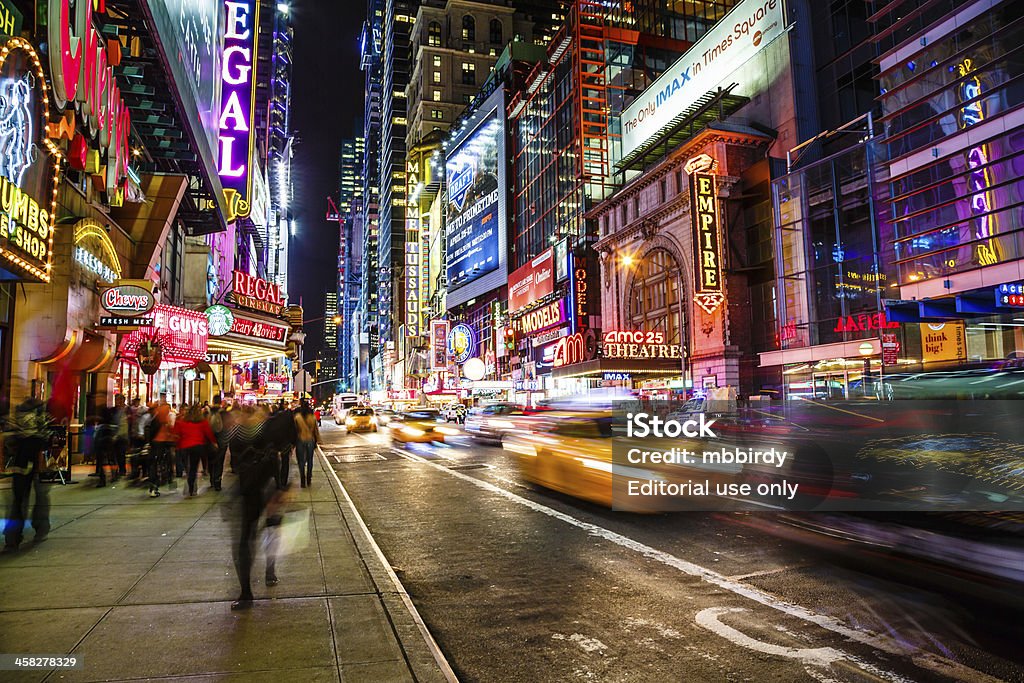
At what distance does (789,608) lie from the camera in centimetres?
602

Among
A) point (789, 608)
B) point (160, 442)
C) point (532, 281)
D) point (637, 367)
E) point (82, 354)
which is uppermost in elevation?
point (532, 281)

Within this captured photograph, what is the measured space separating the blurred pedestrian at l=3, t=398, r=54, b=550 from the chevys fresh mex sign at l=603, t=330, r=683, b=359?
34.3 meters

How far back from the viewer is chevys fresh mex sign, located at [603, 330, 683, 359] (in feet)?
136

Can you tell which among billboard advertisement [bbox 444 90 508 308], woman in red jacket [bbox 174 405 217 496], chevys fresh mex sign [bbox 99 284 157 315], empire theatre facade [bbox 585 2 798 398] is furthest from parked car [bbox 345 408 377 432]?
billboard advertisement [bbox 444 90 508 308]

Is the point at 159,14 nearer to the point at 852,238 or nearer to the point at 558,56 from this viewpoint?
the point at 852,238

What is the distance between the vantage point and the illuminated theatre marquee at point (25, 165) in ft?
38.4

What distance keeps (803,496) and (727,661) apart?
4382 mm

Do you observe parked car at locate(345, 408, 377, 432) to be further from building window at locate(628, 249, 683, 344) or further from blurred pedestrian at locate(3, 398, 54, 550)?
blurred pedestrian at locate(3, 398, 54, 550)

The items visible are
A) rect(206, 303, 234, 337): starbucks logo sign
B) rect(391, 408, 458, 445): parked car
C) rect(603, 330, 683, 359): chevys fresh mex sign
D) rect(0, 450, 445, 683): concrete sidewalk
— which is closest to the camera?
rect(0, 450, 445, 683): concrete sidewalk

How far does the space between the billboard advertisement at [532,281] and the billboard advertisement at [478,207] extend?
6977 mm

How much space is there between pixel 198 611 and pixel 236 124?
31.1 metres

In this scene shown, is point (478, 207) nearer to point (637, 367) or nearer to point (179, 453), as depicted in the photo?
point (637, 367)

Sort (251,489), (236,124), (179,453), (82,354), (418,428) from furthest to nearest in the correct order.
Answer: (236,124), (418,428), (82,354), (179,453), (251,489)

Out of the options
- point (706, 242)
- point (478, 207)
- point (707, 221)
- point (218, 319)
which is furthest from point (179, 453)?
point (478, 207)
